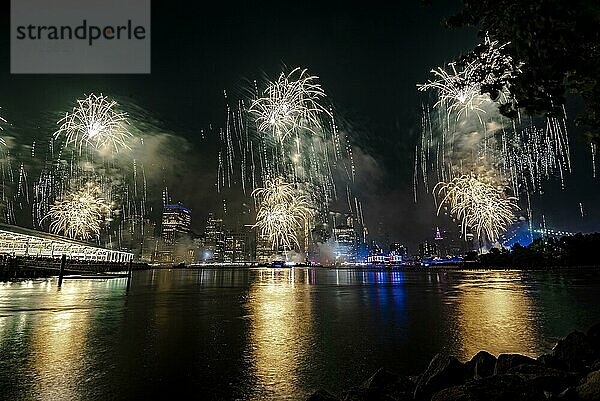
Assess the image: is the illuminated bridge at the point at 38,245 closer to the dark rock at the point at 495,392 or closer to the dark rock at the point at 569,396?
the dark rock at the point at 495,392

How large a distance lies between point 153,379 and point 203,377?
3.30 feet

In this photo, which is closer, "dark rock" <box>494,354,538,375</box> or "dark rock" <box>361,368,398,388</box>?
"dark rock" <box>361,368,398,388</box>

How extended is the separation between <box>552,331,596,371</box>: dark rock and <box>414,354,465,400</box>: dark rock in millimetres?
2272

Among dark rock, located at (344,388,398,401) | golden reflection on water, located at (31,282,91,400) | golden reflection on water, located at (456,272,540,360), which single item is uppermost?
dark rock, located at (344,388,398,401)

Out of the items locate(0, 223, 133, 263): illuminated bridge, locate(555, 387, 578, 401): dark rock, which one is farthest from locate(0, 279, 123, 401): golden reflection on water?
locate(0, 223, 133, 263): illuminated bridge

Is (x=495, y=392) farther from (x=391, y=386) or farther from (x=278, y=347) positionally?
(x=278, y=347)

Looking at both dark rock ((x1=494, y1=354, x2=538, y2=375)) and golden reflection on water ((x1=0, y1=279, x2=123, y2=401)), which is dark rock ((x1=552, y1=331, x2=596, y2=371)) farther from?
golden reflection on water ((x1=0, y1=279, x2=123, y2=401))

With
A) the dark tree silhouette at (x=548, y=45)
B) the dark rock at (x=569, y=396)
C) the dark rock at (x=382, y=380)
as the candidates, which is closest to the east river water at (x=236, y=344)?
the dark rock at (x=382, y=380)

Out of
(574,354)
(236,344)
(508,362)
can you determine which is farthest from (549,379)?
(236,344)

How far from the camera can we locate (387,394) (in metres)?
7.12

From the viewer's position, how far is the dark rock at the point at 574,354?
8750mm

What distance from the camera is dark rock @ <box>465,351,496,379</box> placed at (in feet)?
27.5

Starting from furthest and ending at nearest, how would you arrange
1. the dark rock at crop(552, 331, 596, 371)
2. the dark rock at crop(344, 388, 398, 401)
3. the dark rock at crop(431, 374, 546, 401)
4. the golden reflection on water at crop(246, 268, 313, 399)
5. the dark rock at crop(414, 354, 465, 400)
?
the golden reflection on water at crop(246, 268, 313, 399) → the dark rock at crop(552, 331, 596, 371) → the dark rock at crop(414, 354, 465, 400) → the dark rock at crop(344, 388, 398, 401) → the dark rock at crop(431, 374, 546, 401)

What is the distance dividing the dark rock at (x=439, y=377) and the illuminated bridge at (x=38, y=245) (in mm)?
47822
